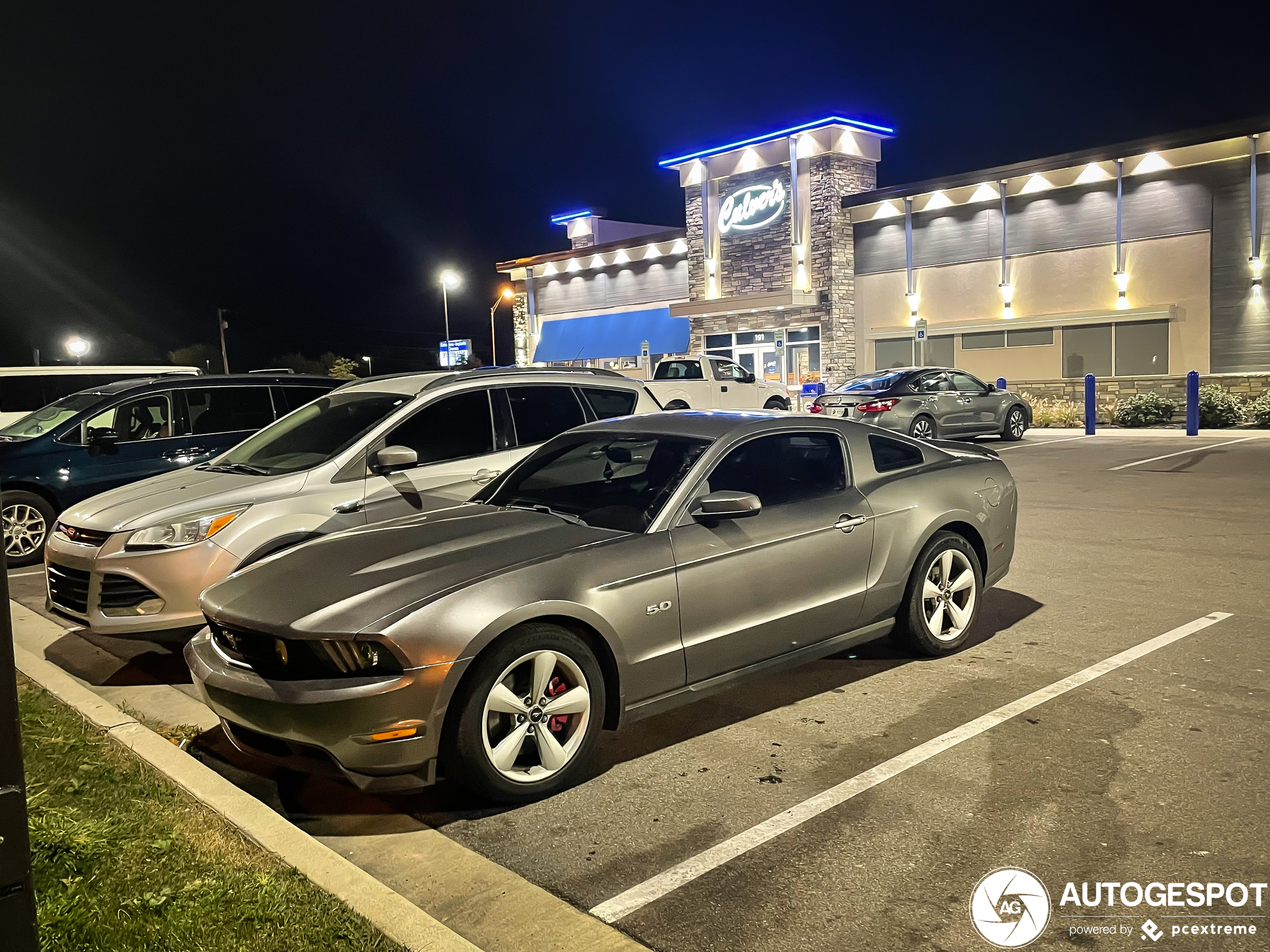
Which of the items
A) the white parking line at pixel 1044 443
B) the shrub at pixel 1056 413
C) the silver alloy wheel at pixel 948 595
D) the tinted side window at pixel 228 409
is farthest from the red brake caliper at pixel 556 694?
the shrub at pixel 1056 413

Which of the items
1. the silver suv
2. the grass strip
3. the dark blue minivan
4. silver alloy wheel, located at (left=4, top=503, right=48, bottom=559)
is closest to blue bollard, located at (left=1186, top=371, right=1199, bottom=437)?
the silver suv

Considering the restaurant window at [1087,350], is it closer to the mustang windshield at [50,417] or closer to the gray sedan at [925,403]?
the gray sedan at [925,403]

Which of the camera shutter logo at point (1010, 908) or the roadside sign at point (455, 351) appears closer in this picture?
the camera shutter logo at point (1010, 908)

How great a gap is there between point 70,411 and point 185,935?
8837mm

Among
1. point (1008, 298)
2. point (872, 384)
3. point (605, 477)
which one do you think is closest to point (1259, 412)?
point (1008, 298)

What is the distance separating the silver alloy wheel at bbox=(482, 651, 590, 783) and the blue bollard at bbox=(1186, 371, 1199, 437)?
21.5 m

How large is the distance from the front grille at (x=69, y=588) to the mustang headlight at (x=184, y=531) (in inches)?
15.7

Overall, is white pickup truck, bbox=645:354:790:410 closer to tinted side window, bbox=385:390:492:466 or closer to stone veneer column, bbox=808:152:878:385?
tinted side window, bbox=385:390:492:466

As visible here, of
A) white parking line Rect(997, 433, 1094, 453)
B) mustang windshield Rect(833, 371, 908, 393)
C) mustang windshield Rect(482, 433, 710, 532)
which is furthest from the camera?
white parking line Rect(997, 433, 1094, 453)

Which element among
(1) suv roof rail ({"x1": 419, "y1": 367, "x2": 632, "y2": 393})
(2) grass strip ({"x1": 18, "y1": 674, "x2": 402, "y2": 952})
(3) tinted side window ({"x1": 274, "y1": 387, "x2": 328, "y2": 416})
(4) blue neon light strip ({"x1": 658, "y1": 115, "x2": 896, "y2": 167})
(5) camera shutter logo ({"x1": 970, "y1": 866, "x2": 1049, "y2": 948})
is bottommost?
(5) camera shutter logo ({"x1": 970, "y1": 866, "x2": 1049, "y2": 948})

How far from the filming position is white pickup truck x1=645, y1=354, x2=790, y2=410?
61.8 ft

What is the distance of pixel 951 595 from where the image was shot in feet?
20.0

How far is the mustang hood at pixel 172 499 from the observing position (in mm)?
6344

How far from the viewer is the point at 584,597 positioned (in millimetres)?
4336
